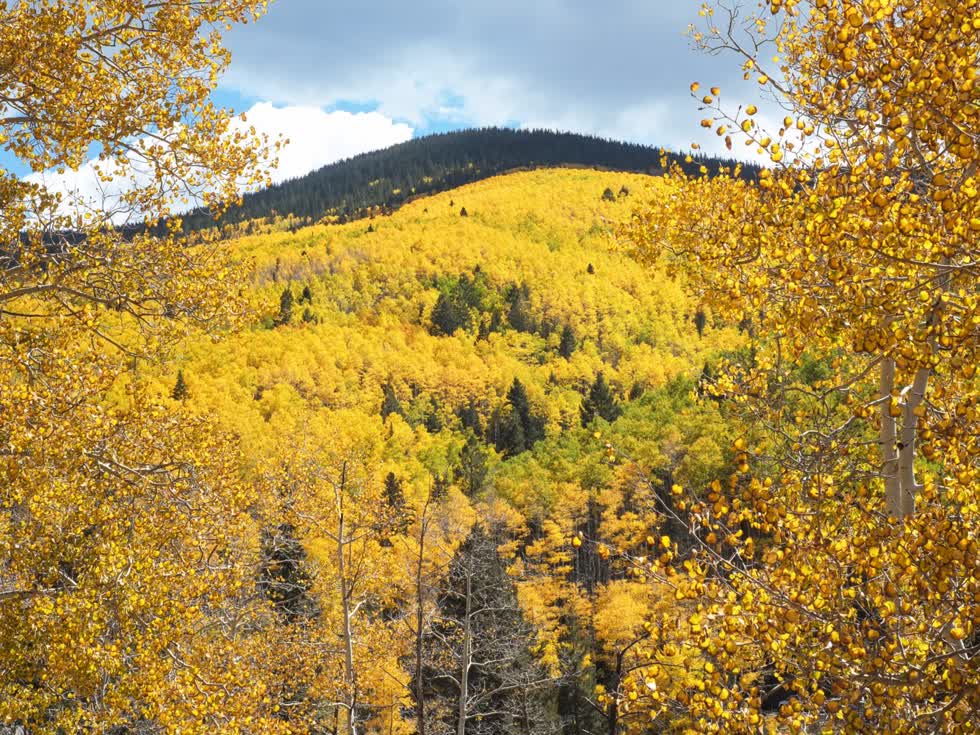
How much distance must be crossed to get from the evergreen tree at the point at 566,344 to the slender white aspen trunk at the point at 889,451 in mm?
105945

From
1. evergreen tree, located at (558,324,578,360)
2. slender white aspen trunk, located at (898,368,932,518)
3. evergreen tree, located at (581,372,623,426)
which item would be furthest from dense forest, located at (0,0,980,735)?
evergreen tree, located at (558,324,578,360)

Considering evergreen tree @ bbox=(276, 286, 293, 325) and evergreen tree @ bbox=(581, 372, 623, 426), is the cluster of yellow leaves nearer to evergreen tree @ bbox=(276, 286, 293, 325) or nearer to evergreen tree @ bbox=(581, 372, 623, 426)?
evergreen tree @ bbox=(581, 372, 623, 426)

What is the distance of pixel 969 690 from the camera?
2.83 meters

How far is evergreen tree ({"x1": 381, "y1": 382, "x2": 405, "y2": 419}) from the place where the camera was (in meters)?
87.7

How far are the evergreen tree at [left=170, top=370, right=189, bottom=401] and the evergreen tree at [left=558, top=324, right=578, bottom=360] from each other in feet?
195

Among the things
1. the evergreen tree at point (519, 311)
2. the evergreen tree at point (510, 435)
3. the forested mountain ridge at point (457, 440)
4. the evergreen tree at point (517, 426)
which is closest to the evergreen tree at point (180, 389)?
the forested mountain ridge at point (457, 440)

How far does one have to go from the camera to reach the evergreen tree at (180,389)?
72375 mm

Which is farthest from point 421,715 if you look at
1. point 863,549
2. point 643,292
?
point 643,292

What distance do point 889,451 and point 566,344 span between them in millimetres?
107658

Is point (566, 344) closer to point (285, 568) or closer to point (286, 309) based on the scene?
point (286, 309)

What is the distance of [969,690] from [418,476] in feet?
223

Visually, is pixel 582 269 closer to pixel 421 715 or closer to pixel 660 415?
pixel 660 415

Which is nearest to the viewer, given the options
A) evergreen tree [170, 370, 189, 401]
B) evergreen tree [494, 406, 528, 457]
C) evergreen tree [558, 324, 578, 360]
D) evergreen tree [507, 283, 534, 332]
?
evergreen tree [170, 370, 189, 401]

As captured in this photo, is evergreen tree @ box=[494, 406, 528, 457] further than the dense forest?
Yes
